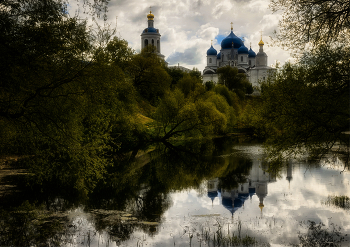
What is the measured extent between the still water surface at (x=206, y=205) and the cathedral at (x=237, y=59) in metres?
72.1

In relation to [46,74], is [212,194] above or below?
below

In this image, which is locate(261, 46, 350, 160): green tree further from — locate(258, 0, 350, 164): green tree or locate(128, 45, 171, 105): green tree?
locate(128, 45, 171, 105): green tree

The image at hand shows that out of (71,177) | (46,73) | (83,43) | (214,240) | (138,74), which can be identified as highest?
(138,74)

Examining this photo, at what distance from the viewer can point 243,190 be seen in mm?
15164

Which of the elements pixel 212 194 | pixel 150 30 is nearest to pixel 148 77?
pixel 212 194

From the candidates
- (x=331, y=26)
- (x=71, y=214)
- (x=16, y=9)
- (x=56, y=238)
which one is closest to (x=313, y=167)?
(x=331, y=26)

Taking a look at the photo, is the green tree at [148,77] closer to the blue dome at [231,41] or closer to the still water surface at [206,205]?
the still water surface at [206,205]

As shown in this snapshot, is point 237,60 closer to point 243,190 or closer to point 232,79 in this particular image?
point 232,79

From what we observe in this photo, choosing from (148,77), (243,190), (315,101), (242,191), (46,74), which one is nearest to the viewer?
(46,74)

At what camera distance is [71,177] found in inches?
655

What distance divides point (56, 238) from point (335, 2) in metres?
9.20

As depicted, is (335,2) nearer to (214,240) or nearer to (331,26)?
(331,26)

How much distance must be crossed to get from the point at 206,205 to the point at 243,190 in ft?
9.37

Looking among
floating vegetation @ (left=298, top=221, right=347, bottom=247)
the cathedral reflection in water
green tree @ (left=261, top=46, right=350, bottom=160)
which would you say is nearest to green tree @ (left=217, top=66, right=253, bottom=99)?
the cathedral reflection in water
